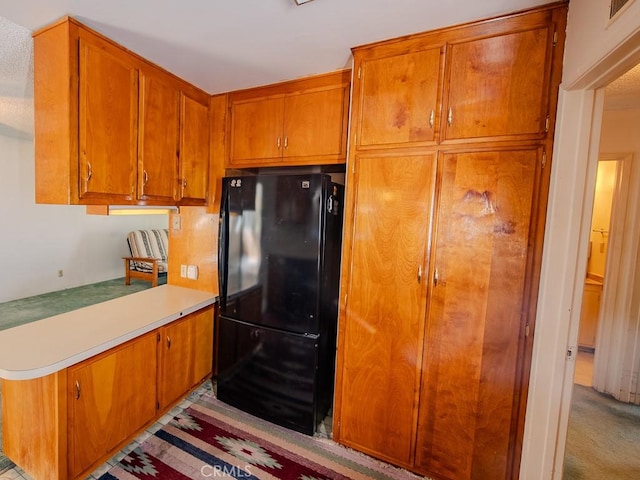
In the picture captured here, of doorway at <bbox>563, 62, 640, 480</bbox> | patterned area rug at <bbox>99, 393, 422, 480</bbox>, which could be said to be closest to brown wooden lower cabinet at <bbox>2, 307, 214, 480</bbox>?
patterned area rug at <bbox>99, 393, 422, 480</bbox>

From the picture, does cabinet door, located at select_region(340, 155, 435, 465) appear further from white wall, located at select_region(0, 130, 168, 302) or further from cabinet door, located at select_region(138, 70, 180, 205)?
white wall, located at select_region(0, 130, 168, 302)

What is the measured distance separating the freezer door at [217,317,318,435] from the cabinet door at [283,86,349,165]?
3.86ft

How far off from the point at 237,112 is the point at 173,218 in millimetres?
1038

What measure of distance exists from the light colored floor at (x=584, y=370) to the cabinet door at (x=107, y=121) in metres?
3.85

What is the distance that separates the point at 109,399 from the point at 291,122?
1.93 m

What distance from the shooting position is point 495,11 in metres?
1.26

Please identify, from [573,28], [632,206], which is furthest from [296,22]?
[632,206]

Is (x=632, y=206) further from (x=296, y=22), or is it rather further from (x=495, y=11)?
(x=296, y=22)

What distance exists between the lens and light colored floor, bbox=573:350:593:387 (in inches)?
103

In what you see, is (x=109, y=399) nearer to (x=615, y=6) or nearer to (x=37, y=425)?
(x=37, y=425)

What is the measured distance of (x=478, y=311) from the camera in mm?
1403

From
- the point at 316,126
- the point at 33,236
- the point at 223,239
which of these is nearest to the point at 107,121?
the point at 223,239

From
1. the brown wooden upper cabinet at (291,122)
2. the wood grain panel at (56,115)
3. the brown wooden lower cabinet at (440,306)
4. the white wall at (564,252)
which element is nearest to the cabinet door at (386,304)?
the brown wooden lower cabinet at (440,306)

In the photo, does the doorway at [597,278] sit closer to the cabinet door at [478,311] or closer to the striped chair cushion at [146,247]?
the cabinet door at [478,311]
